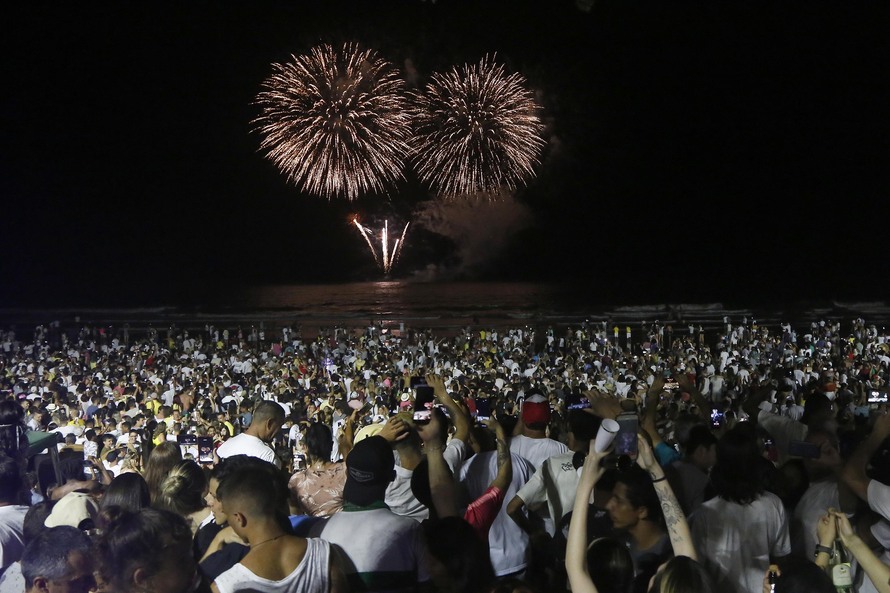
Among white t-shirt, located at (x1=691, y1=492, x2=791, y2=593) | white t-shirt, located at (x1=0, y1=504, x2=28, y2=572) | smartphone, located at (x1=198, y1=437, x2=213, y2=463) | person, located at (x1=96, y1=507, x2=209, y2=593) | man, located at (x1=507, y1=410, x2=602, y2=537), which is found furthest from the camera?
smartphone, located at (x1=198, y1=437, x2=213, y2=463)

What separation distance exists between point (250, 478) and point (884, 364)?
15.5 m

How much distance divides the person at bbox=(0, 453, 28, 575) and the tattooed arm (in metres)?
2.56

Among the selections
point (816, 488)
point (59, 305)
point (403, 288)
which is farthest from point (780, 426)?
point (403, 288)

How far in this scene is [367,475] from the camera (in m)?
3.15

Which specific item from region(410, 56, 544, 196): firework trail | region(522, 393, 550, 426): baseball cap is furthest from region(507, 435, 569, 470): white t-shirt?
region(410, 56, 544, 196): firework trail

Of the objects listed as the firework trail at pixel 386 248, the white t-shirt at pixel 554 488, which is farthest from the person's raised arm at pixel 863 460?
the firework trail at pixel 386 248

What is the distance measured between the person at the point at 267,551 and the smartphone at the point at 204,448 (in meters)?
3.46

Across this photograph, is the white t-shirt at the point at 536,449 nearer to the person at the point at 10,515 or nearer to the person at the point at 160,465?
the person at the point at 160,465

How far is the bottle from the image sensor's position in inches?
109

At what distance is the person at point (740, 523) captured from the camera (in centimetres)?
330

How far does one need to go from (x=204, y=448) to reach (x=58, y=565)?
3.75 metres

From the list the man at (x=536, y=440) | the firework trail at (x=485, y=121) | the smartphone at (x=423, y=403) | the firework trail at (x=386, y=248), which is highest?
the firework trail at (x=485, y=121)

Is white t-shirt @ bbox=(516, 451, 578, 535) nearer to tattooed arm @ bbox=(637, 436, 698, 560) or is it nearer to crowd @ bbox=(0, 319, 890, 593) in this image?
crowd @ bbox=(0, 319, 890, 593)

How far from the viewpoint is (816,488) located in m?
3.68
